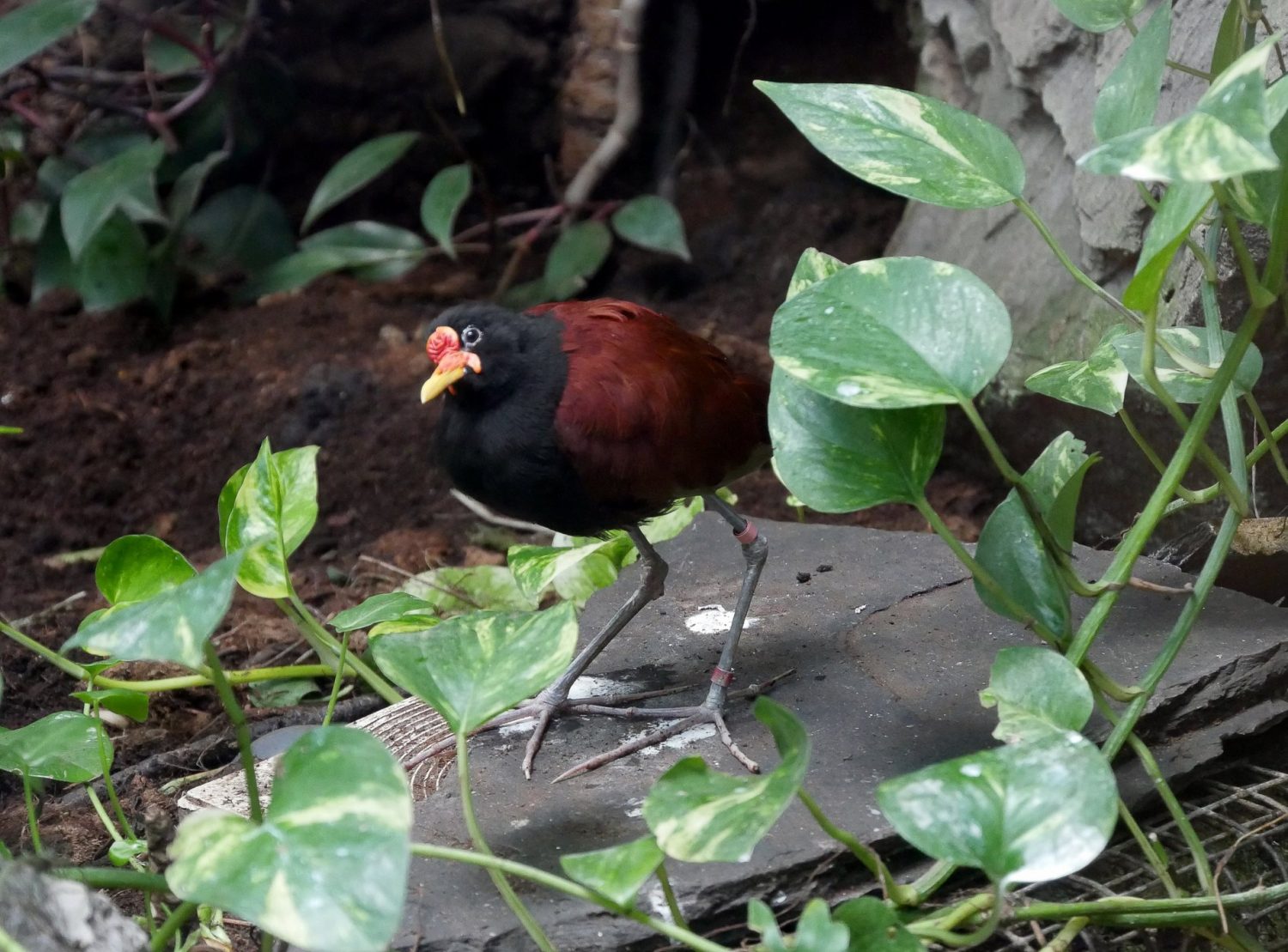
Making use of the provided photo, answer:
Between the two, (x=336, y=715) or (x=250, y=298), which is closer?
(x=336, y=715)

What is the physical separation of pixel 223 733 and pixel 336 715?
0.24 meters

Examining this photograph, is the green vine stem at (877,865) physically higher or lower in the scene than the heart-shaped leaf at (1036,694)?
lower

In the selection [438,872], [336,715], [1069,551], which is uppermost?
[1069,551]

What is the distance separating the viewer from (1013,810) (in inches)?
51.0

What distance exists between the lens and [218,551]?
3469mm

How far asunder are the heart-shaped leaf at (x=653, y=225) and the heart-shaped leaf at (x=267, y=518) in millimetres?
2287

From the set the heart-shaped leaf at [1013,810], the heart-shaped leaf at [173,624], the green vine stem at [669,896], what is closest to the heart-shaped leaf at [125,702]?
the heart-shaped leaf at [173,624]

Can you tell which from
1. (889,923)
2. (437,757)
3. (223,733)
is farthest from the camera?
(223,733)

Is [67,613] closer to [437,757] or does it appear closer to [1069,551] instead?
[437,757]

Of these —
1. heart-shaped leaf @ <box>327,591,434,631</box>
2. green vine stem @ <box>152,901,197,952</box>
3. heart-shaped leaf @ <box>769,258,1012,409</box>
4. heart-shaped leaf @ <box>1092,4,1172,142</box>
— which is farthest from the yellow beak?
heart-shaped leaf @ <box>1092,4,1172,142</box>

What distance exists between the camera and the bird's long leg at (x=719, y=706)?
2071 millimetres

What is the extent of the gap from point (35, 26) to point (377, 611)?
262cm

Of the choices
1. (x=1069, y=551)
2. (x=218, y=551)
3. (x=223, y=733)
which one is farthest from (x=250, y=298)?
(x=1069, y=551)

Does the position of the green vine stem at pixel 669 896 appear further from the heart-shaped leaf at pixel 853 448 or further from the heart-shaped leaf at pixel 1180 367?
the heart-shaped leaf at pixel 1180 367
